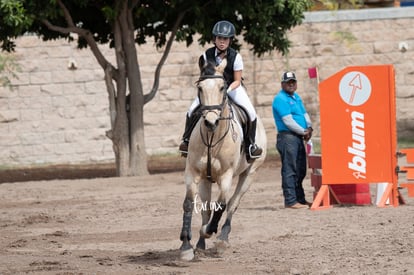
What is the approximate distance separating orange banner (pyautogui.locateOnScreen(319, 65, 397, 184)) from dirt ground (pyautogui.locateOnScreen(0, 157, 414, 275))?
23.8 inches

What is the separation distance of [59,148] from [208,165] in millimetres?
17580

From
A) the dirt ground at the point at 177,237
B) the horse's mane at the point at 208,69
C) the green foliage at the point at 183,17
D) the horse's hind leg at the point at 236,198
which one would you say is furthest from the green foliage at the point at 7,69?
the horse's mane at the point at 208,69

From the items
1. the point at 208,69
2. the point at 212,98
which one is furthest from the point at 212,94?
the point at 208,69

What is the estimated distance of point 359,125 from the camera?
1471 centimetres

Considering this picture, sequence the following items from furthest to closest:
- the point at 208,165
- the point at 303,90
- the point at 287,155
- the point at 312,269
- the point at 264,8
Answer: the point at 303,90 → the point at 264,8 → the point at 287,155 → the point at 208,165 → the point at 312,269

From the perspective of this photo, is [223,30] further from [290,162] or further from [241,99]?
[290,162]

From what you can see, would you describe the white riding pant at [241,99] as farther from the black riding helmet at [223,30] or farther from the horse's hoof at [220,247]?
the horse's hoof at [220,247]

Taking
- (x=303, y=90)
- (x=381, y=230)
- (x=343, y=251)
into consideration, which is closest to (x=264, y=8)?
(x=303, y=90)

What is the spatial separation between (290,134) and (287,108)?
42 centimetres

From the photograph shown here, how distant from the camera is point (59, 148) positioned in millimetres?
27844

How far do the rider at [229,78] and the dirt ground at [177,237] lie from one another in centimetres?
122

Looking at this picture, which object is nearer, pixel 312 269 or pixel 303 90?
pixel 312 269

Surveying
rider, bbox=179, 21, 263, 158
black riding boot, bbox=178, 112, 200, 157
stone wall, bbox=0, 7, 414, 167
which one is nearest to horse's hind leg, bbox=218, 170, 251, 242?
rider, bbox=179, 21, 263, 158

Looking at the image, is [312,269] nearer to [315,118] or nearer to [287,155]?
[287,155]
